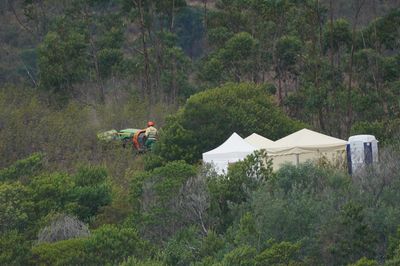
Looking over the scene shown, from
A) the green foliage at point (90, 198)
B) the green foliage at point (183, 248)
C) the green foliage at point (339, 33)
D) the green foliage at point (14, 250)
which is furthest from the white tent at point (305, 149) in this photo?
the green foliage at point (339, 33)

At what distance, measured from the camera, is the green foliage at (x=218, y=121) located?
124 feet

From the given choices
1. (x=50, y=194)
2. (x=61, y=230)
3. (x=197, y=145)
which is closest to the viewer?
(x=61, y=230)

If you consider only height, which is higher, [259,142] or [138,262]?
[259,142]

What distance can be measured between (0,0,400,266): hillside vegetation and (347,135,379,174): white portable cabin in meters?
0.31

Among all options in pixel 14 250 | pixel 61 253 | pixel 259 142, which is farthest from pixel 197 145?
pixel 14 250

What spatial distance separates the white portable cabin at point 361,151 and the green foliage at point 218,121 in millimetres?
6482

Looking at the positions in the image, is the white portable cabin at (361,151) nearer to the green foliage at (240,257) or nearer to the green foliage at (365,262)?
the green foliage at (240,257)

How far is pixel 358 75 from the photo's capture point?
1970 inches

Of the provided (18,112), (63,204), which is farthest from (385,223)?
(18,112)

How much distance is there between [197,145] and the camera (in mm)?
38156

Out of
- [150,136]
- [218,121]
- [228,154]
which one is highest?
[218,121]

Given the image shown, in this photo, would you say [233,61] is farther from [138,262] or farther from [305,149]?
[138,262]

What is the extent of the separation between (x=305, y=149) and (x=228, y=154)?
2110 mm

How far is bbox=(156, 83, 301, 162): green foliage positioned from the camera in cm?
3769
